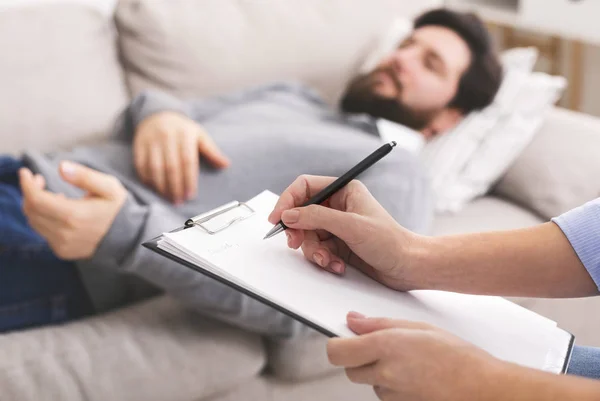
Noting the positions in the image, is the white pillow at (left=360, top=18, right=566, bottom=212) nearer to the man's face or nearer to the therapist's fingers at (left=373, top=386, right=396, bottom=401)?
the man's face

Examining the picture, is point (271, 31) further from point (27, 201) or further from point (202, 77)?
point (27, 201)

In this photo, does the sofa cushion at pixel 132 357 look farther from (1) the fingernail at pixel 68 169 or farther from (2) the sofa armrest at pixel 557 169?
(2) the sofa armrest at pixel 557 169

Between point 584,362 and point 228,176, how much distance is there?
0.64m

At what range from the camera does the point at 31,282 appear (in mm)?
1048

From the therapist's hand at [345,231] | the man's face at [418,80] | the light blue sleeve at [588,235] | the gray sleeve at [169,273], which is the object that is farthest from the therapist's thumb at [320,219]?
the man's face at [418,80]

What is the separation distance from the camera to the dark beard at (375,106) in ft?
3.77

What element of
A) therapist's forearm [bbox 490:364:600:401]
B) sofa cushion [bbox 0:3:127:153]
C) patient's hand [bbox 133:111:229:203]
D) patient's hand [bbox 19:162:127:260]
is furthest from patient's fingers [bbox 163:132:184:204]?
therapist's forearm [bbox 490:364:600:401]

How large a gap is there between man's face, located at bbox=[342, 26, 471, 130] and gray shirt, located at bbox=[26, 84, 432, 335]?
59 mm

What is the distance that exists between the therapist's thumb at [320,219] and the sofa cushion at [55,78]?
2.91 ft

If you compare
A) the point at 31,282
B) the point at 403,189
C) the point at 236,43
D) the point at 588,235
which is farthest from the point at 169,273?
the point at 236,43

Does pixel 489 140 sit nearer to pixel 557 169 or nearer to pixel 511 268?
pixel 557 169

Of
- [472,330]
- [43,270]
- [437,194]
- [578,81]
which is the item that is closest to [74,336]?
[43,270]

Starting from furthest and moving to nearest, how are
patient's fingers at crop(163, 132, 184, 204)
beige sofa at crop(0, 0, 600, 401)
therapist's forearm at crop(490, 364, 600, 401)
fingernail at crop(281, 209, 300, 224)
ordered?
patient's fingers at crop(163, 132, 184, 204), beige sofa at crop(0, 0, 600, 401), fingernail at crop(281, 209, 300, 224), therapist's forearm at crop(490, 364, 600, 401)

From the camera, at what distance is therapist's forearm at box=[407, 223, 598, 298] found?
2.08 ft
